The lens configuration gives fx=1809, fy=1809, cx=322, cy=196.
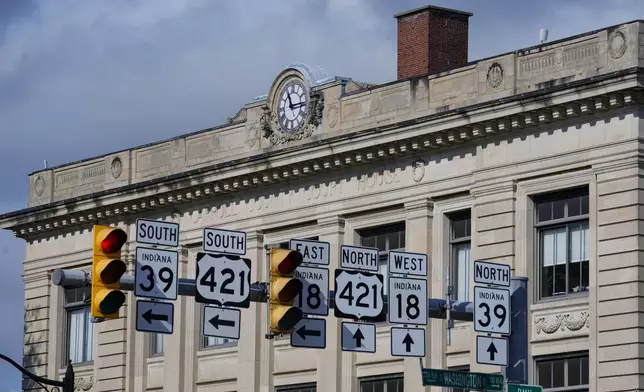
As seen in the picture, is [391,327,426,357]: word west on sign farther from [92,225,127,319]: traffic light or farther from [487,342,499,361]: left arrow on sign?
[92,225,127,319]: traffic light

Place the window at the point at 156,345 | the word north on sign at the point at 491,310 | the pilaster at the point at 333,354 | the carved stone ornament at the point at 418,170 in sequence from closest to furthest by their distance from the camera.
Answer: the word north on sign at the point at 491,310
the carved stone ornament at the point at 418,170
the pilaster at the point at 333,354
the window at the point at 156,345

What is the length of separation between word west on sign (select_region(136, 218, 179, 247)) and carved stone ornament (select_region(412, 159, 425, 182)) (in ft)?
61.7

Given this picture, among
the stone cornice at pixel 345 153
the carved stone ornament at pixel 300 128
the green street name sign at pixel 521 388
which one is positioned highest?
the carved stone ornament at pixel 300 128

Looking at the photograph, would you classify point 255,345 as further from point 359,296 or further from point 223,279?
point 223,279

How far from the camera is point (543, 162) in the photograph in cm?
4044

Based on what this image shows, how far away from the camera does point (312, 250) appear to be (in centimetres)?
2603

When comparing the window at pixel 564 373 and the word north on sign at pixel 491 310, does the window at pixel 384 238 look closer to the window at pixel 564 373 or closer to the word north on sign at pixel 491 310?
the window at pixel 564 373

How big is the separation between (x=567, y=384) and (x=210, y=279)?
1613cm

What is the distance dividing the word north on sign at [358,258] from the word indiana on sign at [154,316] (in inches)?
109

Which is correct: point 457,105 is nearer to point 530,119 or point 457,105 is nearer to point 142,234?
point 530,119

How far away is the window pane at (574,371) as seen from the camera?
39.3m

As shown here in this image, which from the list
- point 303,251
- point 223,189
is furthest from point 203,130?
point 303,251

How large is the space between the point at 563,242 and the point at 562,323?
183 cm

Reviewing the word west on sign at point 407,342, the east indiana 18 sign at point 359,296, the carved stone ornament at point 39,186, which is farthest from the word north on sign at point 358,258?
the carved stone ornament at point 39,186
